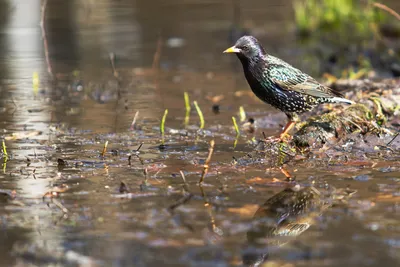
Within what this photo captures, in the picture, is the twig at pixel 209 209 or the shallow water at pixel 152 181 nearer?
the shallow water at pixel 152 181

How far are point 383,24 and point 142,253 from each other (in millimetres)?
9275

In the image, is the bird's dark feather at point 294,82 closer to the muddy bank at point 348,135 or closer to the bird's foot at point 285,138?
the muddy bank at point 348,135

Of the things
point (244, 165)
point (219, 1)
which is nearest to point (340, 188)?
point (244, 165)

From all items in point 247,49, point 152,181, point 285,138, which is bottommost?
point 285,138

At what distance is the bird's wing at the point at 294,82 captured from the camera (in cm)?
654

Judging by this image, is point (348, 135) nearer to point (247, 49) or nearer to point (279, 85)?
point (279, 85)

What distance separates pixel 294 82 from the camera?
663 cm

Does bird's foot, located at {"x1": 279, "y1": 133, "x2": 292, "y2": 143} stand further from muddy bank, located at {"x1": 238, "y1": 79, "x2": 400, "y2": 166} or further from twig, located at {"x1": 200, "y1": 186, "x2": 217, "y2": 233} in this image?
twig, located at {"x1": 200, "y1": 186, "x2": 217, "y2": 233}

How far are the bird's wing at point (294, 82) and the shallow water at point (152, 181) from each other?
61 cm

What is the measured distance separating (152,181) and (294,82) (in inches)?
82.0

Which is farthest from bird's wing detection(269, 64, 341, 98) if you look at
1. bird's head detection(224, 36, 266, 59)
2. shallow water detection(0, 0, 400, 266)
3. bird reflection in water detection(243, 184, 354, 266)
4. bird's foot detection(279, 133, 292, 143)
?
bird reflection in water detection(243, 184, 354, 266)

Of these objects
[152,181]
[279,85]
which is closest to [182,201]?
[152,181]

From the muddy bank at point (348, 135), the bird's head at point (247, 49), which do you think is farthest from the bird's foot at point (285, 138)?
the bird's head at point (247, 49)

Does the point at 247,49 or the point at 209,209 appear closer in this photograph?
the point at 209,209
